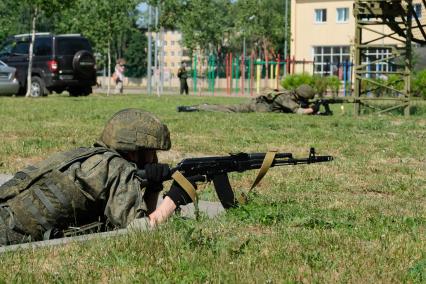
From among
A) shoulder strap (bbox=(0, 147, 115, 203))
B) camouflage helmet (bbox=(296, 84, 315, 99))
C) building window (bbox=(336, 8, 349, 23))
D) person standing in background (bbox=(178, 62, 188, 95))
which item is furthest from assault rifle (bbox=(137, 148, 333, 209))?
building window (bbox=(336, 8, 349, 23))

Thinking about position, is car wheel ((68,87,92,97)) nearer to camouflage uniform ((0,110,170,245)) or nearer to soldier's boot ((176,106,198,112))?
soldier's boot ((176,106,198,112))

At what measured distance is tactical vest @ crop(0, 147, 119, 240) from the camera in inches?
Answer: 185

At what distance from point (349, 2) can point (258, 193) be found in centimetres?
6045

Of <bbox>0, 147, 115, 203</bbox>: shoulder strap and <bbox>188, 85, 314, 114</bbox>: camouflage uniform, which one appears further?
<bbox>188, 85, 314, 114</bbox>: camouflage uniform

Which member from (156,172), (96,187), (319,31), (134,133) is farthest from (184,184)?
(319,31)

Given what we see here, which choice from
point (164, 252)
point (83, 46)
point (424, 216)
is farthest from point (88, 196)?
point (83, 46)

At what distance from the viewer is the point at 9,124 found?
1460 centimetres

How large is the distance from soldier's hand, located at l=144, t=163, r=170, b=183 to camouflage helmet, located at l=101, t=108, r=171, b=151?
125mm

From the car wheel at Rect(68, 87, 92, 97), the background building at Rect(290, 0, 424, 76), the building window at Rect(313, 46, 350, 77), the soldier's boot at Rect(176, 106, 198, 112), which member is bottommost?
the car wheel at Rect(68, 87, 92, 97)

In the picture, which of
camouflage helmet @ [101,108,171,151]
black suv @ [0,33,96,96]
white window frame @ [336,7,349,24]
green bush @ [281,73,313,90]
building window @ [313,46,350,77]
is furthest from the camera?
white window frame @ [336,7,349,24]

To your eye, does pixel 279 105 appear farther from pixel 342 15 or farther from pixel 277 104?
pixel 342 15

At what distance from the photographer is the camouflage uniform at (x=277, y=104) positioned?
18.8 m

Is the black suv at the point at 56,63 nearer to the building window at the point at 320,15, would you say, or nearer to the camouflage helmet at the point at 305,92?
the camouflage helmet at the point at 305,92

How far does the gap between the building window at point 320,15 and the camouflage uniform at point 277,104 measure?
47.6 meters
